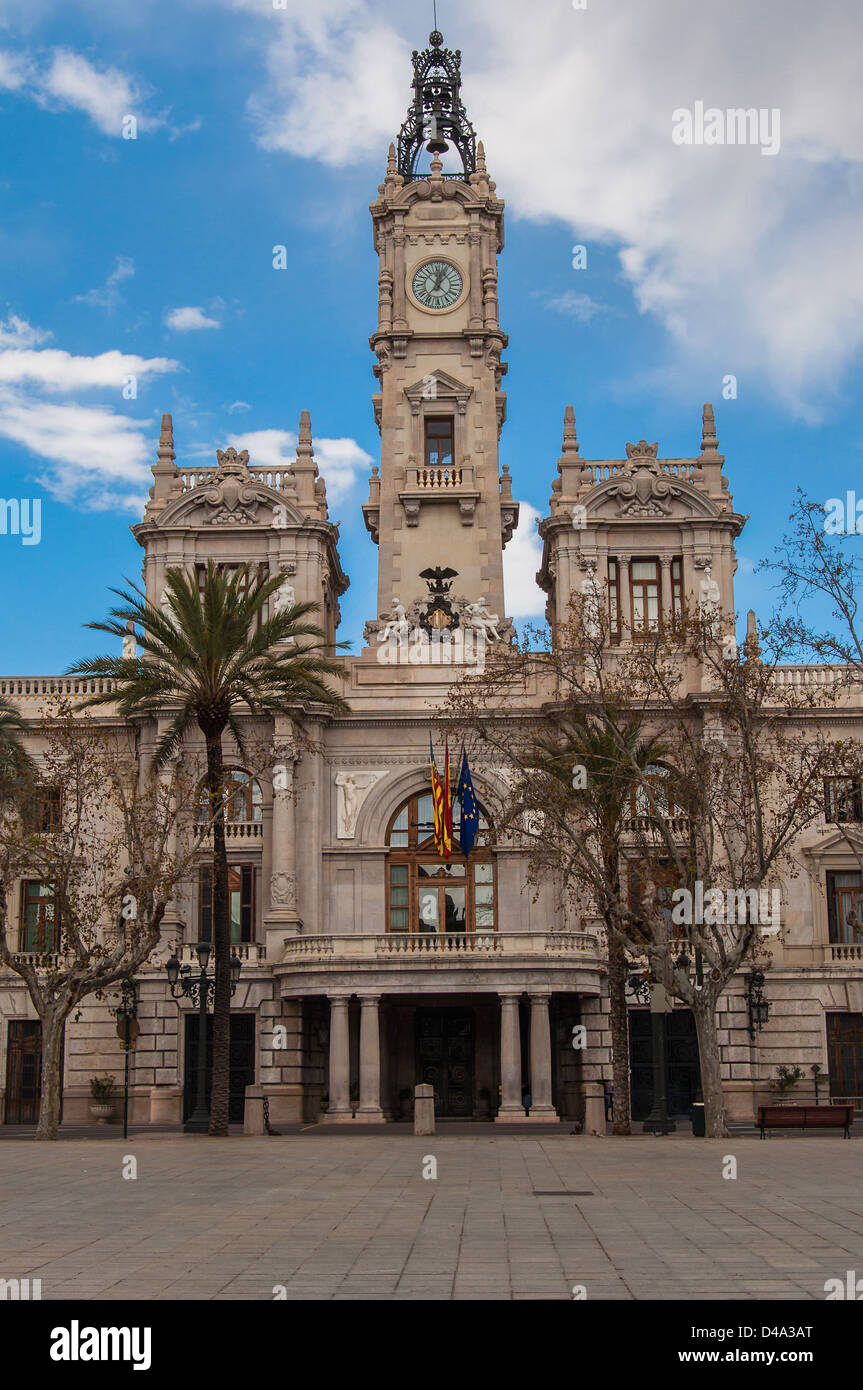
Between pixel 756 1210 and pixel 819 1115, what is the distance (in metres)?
18.7

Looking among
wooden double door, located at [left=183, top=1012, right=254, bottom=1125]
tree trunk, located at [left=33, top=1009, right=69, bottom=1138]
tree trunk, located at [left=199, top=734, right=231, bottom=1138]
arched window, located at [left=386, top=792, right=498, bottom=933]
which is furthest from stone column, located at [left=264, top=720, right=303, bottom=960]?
tree trunk, located at [left=33, top=1009, right=69, bottom=1138]

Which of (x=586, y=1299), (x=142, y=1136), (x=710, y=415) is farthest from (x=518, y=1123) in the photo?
(x=586, y=1299)

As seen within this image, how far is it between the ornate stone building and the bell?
3834mm

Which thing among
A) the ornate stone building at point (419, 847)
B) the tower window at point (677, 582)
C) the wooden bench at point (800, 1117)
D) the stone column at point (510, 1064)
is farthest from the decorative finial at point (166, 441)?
the wooden bench at point (800, 1117)

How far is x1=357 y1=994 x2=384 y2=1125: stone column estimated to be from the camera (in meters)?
47.8

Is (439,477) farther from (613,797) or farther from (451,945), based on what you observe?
(613,797)

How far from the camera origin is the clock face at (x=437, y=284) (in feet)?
205

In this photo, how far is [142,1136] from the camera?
41938mm

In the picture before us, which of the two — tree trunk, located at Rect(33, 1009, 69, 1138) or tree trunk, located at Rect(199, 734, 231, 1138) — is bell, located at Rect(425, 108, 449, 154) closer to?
tree trunk, located at Rect(199, 734, 231, 1138)

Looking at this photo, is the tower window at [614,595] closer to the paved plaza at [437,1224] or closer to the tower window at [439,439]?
the tower window at [439,439]

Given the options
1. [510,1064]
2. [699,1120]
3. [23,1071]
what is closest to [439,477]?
[510,1064]

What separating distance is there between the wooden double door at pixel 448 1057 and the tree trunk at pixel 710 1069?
1711 cm

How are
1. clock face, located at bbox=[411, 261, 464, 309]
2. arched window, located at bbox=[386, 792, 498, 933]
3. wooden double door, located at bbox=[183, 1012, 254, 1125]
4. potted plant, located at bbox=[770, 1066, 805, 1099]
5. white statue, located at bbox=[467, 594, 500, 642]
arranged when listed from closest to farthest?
potted plant, located at bbox=[770, 1066, 805, 1099] → wooden double door, located at bbox=[183, 1012, 254, 1125] → arched window, located at bbox=[386, 792, 498, 933] → white statue, located at bbox=[467, 594, 500, 642] → clock face, located at bbox=[411, 261, 464, 309]
